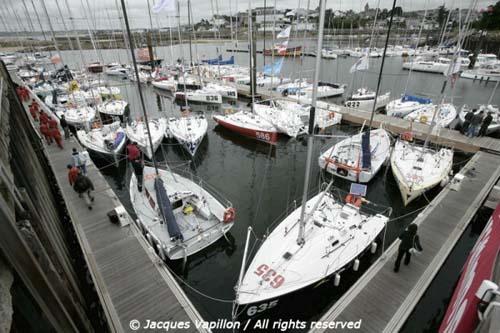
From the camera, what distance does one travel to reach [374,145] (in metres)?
16.7

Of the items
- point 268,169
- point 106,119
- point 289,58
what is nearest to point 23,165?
point 268,169

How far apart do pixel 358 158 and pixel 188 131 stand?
1192 centimetres

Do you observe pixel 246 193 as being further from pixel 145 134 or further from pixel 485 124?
pixel 485 124

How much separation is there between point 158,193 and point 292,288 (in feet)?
20.1

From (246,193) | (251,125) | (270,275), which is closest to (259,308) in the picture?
(270,275)

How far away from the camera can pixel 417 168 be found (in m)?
14.1

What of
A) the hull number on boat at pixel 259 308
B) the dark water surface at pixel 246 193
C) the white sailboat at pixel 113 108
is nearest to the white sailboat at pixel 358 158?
the dark water surface at pixel 246 193

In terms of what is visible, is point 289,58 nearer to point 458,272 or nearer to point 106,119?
point 106,119

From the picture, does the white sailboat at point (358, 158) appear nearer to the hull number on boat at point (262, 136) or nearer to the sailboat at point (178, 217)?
the hull number on boat at point (262, 136)

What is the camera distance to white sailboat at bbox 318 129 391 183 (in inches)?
570

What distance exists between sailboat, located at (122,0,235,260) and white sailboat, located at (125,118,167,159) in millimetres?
5873

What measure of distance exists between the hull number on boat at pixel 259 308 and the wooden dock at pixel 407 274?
1433mm

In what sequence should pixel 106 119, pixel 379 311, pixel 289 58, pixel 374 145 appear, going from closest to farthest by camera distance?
1. pixel 379 311
2. pixel 374 145
3. pixel 106 119
4. pixel 289 58

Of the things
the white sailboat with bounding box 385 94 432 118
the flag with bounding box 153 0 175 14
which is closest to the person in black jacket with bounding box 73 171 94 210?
the flag with bounding box 153 0 175 14
